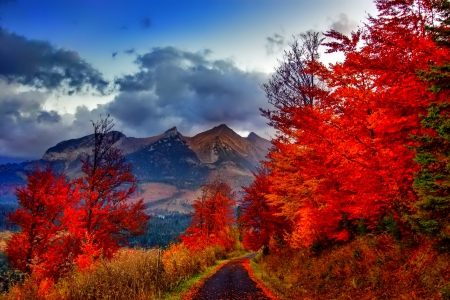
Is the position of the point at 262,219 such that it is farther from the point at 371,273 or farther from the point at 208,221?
the point at 208,221

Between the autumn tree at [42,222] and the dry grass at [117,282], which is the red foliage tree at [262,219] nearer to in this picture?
the dry grass at [117,282]

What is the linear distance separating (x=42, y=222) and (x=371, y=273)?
Answer: 24.6m

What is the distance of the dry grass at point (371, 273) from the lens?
7.71 meters

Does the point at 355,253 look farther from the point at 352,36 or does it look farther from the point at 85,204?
the point at 85,204

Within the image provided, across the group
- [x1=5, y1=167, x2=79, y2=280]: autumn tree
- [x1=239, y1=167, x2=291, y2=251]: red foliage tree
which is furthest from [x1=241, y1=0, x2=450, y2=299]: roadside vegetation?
[x1=5, y1=167, x2=79, y2=280]: autumn tree

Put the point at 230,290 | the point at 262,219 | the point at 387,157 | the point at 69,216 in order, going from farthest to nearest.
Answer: the point at 262,219, the point at 69,216, the point at 230,290, the point at 387,157

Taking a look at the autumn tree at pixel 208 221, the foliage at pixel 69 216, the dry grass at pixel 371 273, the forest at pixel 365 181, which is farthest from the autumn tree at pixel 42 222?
the autumn tree at pixel 208 221

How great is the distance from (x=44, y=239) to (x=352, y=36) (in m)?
26.2

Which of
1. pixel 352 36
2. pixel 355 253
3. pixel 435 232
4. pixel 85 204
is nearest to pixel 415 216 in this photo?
pixel 435 232

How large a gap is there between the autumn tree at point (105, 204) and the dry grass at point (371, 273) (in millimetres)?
14303

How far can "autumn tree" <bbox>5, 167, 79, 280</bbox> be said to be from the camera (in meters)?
22.0

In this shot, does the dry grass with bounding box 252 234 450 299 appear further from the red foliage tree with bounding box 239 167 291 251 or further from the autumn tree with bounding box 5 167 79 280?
the autumn tree with bounding box 5 167 79 280

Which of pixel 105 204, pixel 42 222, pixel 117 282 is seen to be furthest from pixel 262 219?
pixel 42 222

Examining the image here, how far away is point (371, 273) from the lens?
1003 cm
